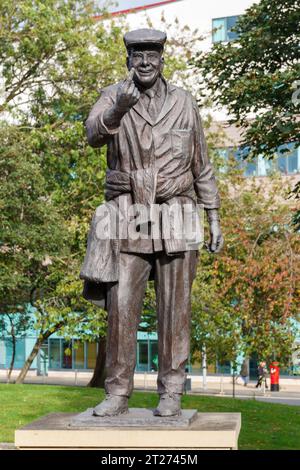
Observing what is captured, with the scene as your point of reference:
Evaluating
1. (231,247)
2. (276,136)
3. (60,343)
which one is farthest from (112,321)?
(60,343)

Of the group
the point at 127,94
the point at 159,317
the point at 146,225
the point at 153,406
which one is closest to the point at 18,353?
the point at 153,406

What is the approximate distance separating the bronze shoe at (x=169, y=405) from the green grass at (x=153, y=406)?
659 centimetres

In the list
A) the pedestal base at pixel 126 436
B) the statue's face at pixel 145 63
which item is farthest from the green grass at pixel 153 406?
the statue's face at pixel 145 63

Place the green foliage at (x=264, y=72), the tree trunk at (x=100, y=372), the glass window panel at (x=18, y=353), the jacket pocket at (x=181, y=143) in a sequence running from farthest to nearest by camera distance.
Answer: the glass window panel at (x=18, y=353) → the tree trunk at (x=100, y=372) → the green foliage at (x=264, y=72) → the jacket pocket at (x=181, y=143)

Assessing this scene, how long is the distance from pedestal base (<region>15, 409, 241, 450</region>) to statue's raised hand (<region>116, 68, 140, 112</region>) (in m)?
2.30

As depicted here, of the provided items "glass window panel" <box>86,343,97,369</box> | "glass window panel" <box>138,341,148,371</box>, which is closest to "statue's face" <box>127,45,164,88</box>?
"glass window panel" <box>138,341,148,371</box>

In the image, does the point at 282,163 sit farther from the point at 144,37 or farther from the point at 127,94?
the point at 127,94

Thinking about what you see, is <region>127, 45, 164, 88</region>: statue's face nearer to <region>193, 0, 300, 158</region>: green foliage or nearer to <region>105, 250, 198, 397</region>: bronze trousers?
<region>105, 250, 198, 397</region>: bronze trousers

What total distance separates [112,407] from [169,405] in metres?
0.44

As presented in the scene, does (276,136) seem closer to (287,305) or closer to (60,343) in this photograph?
(287,305)

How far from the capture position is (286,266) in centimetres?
2447

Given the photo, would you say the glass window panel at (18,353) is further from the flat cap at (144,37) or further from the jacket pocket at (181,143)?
the flat cap at (144,37)

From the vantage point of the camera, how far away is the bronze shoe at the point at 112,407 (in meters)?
7.40
